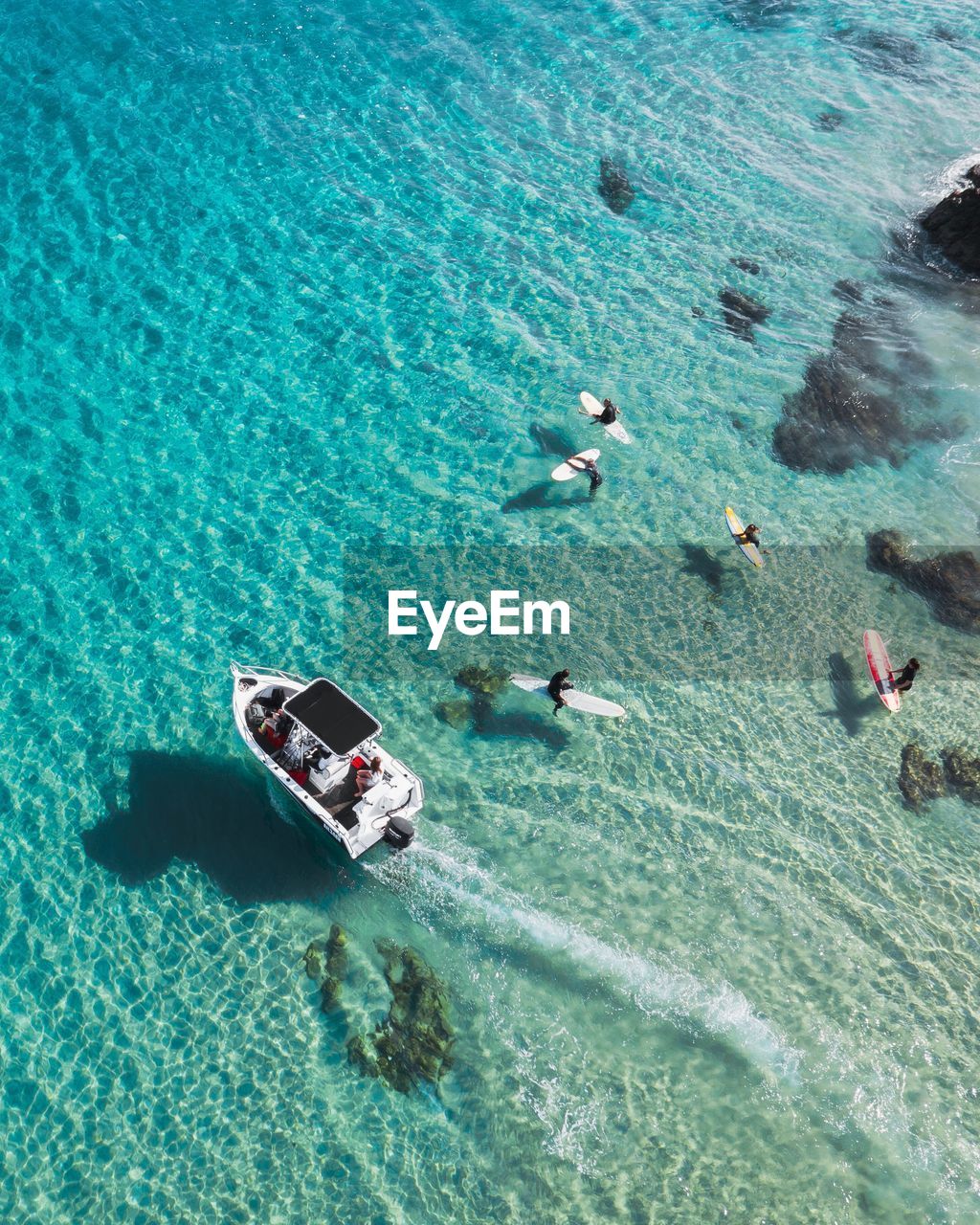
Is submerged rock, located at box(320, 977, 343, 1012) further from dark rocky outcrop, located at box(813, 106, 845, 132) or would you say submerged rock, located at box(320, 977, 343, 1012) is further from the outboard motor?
dark rocky outcrop, located at box(813, 106, 845, 132)

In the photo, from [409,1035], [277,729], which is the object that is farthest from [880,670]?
[277,729]

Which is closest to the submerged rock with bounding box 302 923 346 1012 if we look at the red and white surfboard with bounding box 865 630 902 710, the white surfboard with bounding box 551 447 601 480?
the white surfboard with bounding box 551 447 601 480

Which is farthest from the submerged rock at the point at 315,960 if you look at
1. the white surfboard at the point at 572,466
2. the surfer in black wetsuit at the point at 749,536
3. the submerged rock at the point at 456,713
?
the surfer in black wetsuit at the point at 749,536

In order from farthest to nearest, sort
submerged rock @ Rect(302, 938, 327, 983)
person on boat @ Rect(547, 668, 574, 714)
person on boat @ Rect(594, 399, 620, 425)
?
person on boat @ Rect(594, 399, 620, 425)
person on boat @ Rect(547, 668, 574, 714)
submerged rock @ Rect(302, 938, 327, 983)

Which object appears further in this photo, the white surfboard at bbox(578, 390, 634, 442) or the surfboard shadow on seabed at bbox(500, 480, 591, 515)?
the white surfboard at bbox(578, 390, 634, 442)

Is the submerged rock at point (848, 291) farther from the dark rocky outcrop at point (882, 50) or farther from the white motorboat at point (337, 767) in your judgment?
the white motorboat at point (337, 767)

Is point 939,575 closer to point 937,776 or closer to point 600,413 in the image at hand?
point 937,776
